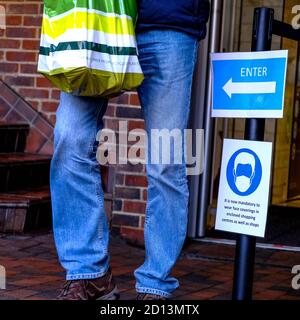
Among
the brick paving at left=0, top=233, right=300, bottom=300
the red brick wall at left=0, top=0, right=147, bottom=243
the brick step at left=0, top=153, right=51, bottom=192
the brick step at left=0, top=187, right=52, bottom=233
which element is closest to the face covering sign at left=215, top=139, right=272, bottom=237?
the brick paving at left=0, top=233, right=300, bottom=300

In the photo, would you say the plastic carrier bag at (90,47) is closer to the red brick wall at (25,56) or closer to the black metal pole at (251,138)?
the black metal pole at (251,138)

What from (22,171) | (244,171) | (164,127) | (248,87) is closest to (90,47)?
(164,127)

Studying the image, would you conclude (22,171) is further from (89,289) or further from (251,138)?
(251,138)

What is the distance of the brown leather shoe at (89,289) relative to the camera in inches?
123

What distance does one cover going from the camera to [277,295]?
3.87m

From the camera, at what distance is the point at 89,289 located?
10.4ft

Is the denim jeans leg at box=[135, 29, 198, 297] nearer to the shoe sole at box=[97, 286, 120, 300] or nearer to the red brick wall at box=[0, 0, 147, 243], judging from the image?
the shoe sole at box=[97, 286, 120, 300]

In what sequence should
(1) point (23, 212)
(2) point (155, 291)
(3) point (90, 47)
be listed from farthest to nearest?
(1) point (23, 212) → (2) point (155, 291) → (3) point (90, 47)

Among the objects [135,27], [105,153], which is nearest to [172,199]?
[135,27]

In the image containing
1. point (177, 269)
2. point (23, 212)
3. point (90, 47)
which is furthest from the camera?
point (23, 212)

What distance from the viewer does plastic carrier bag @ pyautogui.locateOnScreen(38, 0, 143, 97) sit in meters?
2.87

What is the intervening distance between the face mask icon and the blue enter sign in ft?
0.49

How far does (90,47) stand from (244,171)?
70cm
